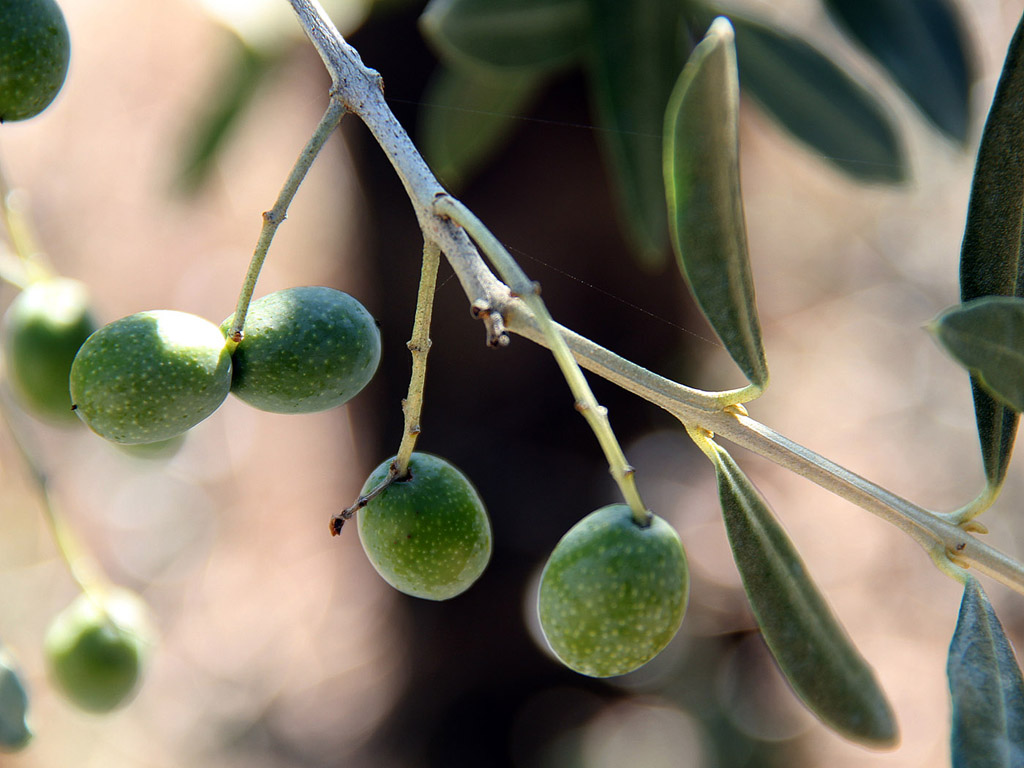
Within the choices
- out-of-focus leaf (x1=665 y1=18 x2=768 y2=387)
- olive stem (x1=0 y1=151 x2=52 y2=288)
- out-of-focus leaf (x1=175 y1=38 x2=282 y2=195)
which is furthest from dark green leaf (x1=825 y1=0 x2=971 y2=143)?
olive stem (x1=0 y1=151 x2=52 y2=288)

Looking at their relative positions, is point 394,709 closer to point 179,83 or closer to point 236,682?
point 236,682

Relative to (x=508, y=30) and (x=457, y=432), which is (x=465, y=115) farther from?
(x=457, y=432)

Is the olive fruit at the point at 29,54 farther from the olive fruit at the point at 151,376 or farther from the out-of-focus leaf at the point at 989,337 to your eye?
the out-of-focus leaf at the point at 989,337

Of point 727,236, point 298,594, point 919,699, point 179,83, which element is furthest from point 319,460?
point 727,236

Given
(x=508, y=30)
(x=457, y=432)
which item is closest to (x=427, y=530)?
(x=508, y=30)

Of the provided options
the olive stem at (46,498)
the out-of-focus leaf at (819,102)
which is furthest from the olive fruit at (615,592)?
the out-of-focus leaf at (819,102)
